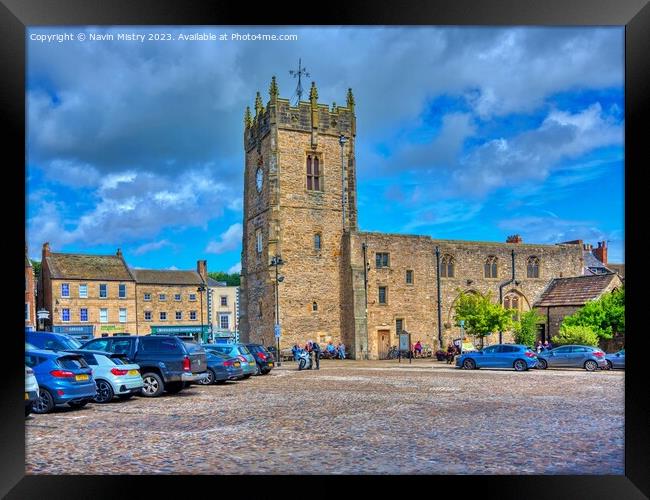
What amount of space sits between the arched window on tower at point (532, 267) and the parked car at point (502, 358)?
1931 cm

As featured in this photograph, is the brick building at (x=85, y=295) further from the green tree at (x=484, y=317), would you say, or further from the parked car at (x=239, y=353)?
the parked car at (x=239, y=353)

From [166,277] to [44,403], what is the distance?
140 ft

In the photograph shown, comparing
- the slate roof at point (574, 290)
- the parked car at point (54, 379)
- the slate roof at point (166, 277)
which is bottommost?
the parked car at point (54, 379)

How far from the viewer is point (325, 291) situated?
40250 mm

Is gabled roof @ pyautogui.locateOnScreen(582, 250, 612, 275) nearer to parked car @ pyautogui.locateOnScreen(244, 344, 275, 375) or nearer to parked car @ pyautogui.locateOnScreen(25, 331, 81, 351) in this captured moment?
parked car @ pyautogui.locateOnScreen(244, 344, 275, 375)

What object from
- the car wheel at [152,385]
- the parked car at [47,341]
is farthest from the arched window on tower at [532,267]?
the parked car at [47,341]

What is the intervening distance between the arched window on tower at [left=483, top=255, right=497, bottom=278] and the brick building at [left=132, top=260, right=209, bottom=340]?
21369 mm

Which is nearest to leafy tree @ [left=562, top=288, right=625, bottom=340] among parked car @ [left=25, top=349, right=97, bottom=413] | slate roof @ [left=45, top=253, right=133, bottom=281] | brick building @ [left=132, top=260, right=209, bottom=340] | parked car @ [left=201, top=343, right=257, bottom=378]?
parked car @ [left=201, top=343, right=257, bottom=378]

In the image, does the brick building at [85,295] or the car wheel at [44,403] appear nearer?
the car wheel at [44,403]

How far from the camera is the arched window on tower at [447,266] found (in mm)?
43431

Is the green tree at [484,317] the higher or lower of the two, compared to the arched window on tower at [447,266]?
lower

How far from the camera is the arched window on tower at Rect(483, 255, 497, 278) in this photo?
44781 mm
